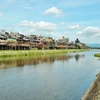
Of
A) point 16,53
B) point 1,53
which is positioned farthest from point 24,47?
point 1,53

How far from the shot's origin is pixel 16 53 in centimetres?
6912

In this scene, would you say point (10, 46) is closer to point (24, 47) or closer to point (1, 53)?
point (24, 47)

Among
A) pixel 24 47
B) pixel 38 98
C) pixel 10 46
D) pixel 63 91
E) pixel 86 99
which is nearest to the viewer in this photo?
pixel 86 99

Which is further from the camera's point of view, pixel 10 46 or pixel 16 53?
pixel 10 46

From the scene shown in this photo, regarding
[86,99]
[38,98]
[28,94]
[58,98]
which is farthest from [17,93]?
[86,99]

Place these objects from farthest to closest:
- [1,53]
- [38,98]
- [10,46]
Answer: [10,46] < [1,53] < [38,98]

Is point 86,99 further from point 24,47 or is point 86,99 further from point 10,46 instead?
point 24,47

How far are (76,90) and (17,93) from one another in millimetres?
6071

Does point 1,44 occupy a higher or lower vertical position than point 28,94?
higher

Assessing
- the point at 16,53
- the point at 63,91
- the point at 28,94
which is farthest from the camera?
the point at 16,53

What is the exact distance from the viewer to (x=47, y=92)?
58.9ft

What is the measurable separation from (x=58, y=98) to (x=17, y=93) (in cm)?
411

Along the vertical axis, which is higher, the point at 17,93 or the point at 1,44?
the point at 1,44

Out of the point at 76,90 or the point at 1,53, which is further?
the point at 1,53
